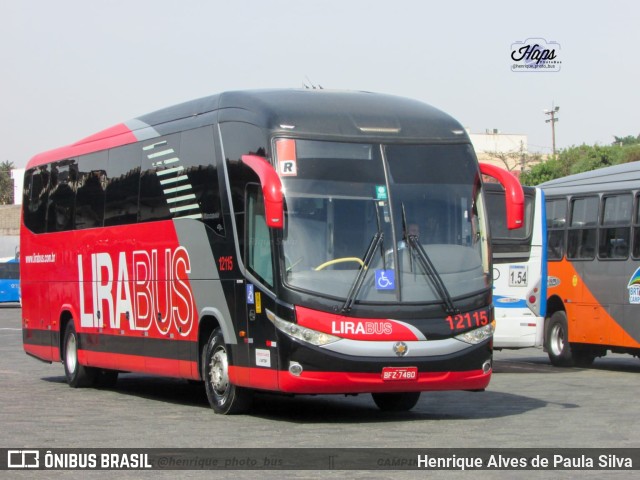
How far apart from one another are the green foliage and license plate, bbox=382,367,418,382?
55.4 metres

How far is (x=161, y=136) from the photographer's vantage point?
1667 cm

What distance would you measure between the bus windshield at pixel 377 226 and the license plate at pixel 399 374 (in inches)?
27.8

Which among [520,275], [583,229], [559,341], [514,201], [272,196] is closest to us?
[272,196]

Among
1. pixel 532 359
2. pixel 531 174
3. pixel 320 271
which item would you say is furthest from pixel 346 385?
pixel 531 174

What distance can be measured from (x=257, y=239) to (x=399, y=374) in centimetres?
209

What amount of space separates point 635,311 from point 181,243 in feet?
29.3

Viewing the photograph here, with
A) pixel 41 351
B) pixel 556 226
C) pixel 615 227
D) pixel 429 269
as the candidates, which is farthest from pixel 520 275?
pixel 429 269

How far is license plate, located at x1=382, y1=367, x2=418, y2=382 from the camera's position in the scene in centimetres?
1310

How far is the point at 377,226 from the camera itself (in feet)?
43.7

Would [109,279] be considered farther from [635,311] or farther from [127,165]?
[635,311]

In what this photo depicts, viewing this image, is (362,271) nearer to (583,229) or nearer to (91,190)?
(91,190)

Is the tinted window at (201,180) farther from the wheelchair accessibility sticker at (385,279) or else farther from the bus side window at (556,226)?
the bus side window at (556,226)

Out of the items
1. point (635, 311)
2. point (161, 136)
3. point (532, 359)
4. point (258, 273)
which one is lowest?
point (532, 359)

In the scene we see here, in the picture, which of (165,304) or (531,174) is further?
(531,174)
